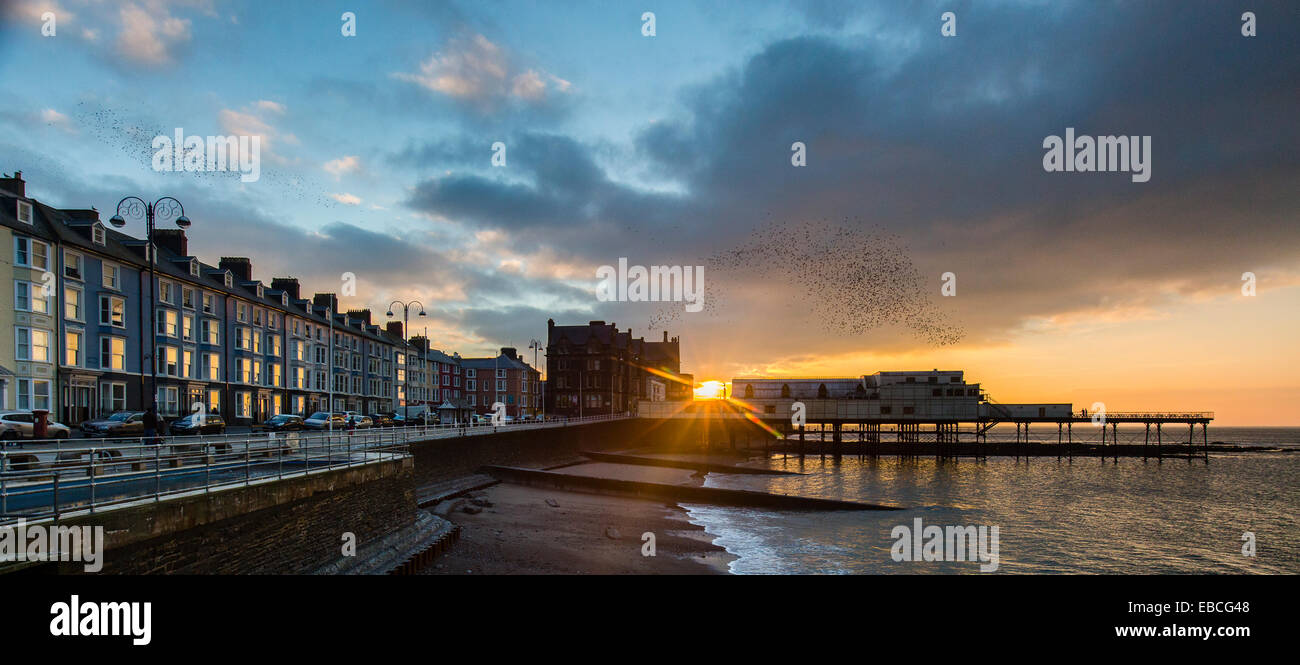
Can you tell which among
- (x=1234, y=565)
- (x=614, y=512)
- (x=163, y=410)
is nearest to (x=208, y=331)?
(x=163, y=410)

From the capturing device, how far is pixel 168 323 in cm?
4703

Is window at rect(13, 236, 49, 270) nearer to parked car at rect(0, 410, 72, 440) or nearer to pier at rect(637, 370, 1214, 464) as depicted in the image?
parked car at rect(0, 410, 72, 440)

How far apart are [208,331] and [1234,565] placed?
65148mm

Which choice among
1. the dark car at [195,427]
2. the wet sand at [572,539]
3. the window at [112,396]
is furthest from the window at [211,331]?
the wet sand at [572,539]

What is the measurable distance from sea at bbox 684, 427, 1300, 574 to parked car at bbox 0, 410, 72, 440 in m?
27.4

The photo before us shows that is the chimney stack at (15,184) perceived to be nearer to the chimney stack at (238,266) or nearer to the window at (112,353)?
the window at (112,353)

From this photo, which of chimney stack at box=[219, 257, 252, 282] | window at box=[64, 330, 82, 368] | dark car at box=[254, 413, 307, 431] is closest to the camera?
window at box=[64, 330, 82, 368]

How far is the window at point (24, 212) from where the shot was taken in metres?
36.2

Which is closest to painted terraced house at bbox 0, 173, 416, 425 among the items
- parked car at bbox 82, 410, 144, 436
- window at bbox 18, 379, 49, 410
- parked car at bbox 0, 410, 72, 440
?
window at bbox 18, 379, 49, 410

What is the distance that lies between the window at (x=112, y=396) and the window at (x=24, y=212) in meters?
10.5

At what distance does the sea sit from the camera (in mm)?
25469
